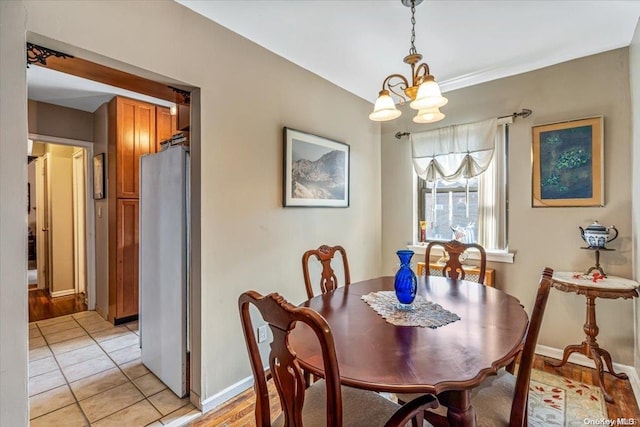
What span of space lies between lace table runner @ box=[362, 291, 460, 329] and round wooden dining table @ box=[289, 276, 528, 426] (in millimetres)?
38

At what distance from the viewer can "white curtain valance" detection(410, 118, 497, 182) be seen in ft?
9.96

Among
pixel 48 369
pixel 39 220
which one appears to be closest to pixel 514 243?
pixel 48 369

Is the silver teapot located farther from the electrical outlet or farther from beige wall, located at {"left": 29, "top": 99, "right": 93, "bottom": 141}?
beige wall, located at {"left": 29, "top": 99, "right": 93, "bottom": 141}

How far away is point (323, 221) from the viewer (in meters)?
3.10

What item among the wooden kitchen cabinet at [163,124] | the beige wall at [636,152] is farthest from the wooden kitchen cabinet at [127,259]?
the beige wall at [636,152]

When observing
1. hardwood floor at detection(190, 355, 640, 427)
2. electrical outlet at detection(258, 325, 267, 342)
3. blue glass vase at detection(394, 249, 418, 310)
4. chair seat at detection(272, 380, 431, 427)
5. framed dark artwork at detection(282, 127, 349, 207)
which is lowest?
hardwood floor at detection(190, 355, 640, 427)

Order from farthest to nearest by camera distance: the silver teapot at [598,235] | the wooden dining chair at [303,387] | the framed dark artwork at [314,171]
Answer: the framed dark artwork at [314,171] < the silver teapot at [598,235] < the wooden dining chair at [303,387]

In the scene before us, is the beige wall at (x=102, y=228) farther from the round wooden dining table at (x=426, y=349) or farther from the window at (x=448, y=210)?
the window at (x=448, y=210)

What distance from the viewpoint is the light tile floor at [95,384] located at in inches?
77.6

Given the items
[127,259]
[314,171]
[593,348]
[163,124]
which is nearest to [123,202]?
[127,259]

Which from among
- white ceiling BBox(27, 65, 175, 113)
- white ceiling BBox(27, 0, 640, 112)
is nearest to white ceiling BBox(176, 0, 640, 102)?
white ceiling BBox(27, 0, 640, 112)

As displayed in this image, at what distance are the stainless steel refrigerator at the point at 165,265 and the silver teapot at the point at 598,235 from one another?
307cm

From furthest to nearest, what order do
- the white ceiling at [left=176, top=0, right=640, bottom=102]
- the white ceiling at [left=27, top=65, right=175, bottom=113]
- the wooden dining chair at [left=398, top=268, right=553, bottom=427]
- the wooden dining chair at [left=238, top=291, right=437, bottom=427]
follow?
the white ceiling at [left=27, top=65, right=175, bottom=113] → the white ceiling at [left=176, top=0, right=640, bottom=102] → the wooden dining chair at [left=398, top=268, right=553, bottom=427] → the wooden dining chair at [left=238, top=291, right=437, bottom=427]

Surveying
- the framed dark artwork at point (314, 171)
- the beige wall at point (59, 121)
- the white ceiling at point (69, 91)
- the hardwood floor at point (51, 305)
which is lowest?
the hardwood floor at point (51, 305)
